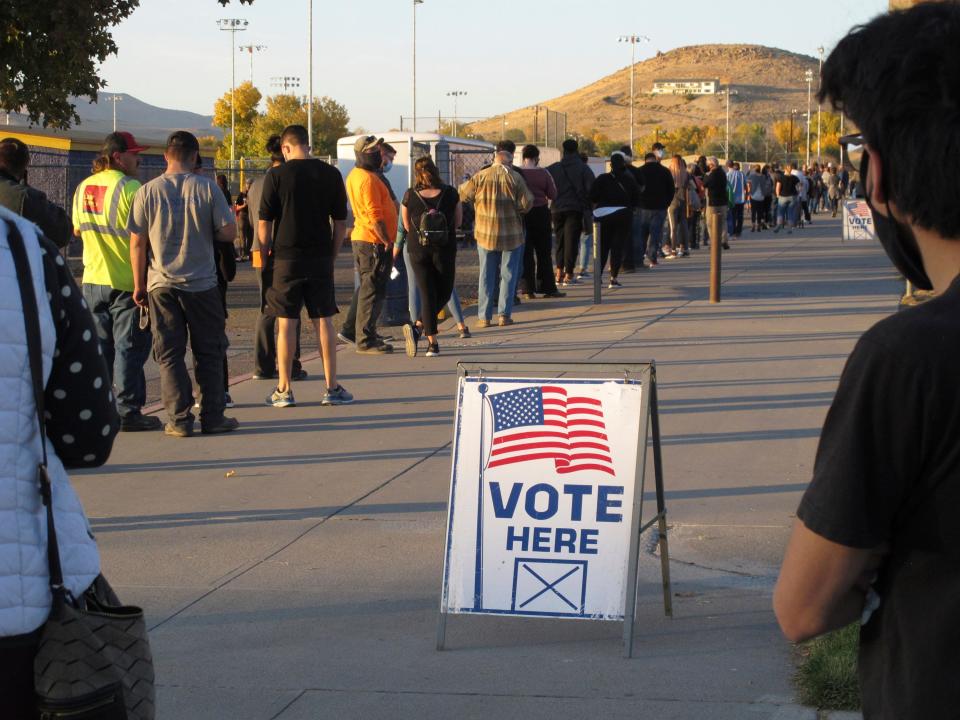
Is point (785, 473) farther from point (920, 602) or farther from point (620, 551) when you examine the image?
point (920, 602)

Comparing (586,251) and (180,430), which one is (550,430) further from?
(586,251)

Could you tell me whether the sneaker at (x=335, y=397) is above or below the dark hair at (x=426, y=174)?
below

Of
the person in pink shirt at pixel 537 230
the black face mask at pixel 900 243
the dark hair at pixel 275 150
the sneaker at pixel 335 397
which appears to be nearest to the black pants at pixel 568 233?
the person in pink shirt at pixel 537 230

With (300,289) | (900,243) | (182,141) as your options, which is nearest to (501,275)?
(300,289)

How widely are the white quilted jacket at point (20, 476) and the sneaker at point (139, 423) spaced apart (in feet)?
21.6

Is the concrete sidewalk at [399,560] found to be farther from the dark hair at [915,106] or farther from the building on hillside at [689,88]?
the building on hillside at [689,88]

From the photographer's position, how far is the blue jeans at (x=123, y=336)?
348 inches

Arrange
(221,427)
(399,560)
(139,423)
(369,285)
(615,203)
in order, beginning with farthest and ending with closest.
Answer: (615,203) → (369,285) → (139,423) → (221,427) → (399,560)

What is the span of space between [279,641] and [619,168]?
1337cm

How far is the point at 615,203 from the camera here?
57.6 feet

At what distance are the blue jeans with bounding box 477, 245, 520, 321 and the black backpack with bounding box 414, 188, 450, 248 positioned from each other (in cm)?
227

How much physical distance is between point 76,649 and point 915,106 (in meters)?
1.73

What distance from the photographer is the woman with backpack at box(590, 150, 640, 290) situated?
17.5 m

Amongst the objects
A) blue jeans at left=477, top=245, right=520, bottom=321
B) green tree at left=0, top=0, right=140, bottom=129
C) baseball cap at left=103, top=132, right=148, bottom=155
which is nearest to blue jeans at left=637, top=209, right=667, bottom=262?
blue jeans at left=477, top=245, right=520, bottom=321
